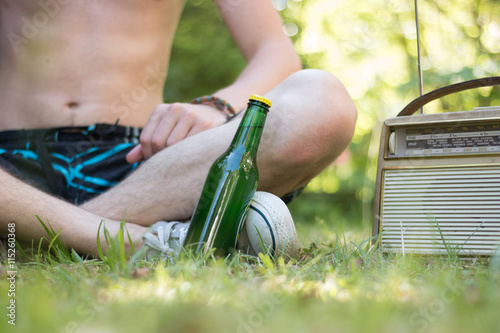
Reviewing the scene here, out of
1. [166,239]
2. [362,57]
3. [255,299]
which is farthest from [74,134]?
[362,57]

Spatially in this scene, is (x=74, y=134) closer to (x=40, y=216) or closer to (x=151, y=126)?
(x=151, y=126)

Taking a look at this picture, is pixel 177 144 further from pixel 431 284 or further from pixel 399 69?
pixel 399 69

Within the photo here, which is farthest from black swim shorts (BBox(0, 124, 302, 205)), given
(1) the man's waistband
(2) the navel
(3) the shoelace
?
(3) the shoelace

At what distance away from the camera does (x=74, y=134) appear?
181cm

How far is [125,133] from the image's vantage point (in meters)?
1.90

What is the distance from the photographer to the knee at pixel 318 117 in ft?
4.79

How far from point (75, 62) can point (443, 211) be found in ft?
4.85

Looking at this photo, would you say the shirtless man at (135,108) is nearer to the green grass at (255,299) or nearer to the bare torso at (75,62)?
the bare torso at (75,62)

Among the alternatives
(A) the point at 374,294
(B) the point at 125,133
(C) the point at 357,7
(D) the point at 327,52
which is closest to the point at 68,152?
(B) the point at 125,133

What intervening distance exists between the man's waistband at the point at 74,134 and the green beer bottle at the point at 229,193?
78cm

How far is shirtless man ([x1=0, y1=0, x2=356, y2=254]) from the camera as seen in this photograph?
57.4 inches

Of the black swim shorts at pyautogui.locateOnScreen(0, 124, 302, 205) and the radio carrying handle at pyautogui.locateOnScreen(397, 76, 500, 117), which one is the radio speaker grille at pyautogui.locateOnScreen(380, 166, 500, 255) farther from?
the black swim shorts at pyautogui.locateOnScreen(0, 124, 302, 205)

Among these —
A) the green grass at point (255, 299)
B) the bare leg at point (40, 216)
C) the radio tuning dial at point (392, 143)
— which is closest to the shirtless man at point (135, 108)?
the bare leg at point (40, 216)

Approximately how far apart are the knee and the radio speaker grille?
23cm
